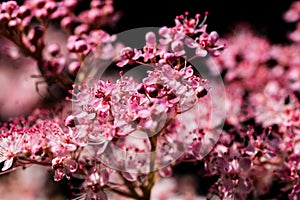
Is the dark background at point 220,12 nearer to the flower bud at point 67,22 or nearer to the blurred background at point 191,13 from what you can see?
the blurred background at point 191,13

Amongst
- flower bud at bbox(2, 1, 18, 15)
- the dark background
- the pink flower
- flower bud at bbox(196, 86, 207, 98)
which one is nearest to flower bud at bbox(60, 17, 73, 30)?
flower bud at bbox(2, 1, 18, 15)

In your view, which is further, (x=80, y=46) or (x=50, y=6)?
(x=50, y=6)

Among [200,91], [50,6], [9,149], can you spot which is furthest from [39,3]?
[200,91]

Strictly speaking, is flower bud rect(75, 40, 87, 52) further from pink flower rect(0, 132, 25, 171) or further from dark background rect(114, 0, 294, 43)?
dark background rect(114, 0, 294, 43)

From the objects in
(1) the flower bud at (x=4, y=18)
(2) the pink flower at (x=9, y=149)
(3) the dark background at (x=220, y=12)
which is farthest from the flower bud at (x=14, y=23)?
(3) the dark background at (x=220, y=12)

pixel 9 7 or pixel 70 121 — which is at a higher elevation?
pixel 9 7

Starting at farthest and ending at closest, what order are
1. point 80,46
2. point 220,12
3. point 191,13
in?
1. point 220,12
2. point 191,13
3. point 80,46

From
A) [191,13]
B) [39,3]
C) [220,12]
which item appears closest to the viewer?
[39,3]

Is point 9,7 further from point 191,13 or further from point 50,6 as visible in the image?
point 191,13

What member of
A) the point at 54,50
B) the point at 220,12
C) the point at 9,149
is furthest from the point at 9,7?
the point at 220,12
